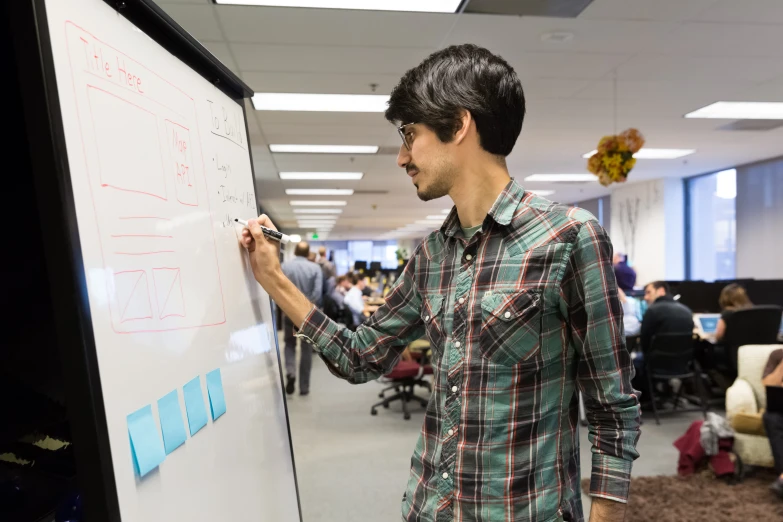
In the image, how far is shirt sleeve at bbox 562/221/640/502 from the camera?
0.96 metres

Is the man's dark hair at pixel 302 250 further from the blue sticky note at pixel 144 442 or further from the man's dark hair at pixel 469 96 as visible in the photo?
the blue sticky note at pixel 144 442

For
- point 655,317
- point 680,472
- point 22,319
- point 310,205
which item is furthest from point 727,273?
point 22,319

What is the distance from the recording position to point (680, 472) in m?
3.44

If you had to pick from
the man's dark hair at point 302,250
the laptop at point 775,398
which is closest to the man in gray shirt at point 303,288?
the man's dark hair at point 302,250

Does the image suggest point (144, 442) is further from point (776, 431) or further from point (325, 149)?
point (325, 149)

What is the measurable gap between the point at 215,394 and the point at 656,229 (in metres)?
10.00

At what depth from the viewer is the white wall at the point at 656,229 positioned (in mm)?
9516

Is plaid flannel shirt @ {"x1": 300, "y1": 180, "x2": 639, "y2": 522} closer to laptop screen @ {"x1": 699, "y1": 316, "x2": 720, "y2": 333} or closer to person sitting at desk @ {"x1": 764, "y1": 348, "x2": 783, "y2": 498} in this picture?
person sitting at desk @ {"x1": 764, "y1": 348, "x2": 783, "y2": 498}

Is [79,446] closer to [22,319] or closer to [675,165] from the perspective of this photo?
[22,319]

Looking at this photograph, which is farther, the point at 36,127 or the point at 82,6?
the point at 82,6

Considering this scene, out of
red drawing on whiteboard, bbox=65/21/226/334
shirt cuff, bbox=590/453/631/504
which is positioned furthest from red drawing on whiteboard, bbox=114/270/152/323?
shirt cuff, bbox=590/453/631/504

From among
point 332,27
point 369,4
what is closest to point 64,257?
point 369,4

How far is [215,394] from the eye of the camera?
95 centimetres

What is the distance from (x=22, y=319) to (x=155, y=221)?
0.25 m
